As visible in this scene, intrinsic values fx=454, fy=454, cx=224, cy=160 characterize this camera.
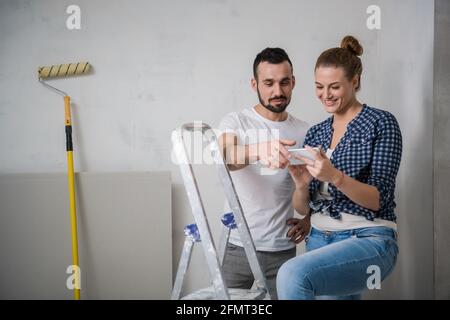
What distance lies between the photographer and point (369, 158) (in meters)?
1.34

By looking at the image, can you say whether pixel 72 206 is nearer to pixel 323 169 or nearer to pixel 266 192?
pixel 266 192

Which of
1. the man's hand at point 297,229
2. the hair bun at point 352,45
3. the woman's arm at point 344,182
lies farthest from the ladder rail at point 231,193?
the hair bun at point 352,45

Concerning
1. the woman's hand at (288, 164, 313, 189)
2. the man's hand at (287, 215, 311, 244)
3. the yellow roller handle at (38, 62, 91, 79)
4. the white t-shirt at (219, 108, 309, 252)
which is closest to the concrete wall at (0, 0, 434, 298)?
the yellow roller handle at (38, 62, 91, 79)

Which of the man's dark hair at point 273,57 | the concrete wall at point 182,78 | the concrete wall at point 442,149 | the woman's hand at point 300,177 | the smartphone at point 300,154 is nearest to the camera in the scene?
the smartphone at point 300,154

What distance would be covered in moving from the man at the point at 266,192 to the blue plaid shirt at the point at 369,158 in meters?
0.29

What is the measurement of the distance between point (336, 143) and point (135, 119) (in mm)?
1106

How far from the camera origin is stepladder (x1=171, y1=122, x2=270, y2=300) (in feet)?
3.88

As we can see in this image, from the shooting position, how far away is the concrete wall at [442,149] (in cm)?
201

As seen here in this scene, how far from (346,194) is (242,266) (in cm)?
56

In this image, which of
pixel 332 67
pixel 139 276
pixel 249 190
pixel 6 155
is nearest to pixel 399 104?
pixel 332 67

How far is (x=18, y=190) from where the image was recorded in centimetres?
212

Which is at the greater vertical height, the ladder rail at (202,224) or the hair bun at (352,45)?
the hair bun at (352,45)

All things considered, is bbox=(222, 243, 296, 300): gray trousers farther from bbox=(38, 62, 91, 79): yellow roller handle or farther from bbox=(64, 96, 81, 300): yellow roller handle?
bbox=(38, 62, 91, 79): yellow roller handle

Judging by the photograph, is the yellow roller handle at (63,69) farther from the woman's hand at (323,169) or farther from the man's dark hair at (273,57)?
the woman's hand at (323,169)
